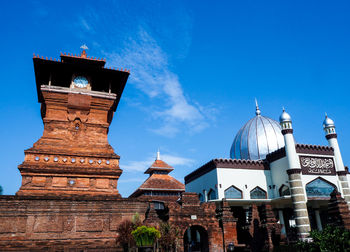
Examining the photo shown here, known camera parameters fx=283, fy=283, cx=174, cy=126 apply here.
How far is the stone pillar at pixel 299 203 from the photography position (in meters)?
23.3

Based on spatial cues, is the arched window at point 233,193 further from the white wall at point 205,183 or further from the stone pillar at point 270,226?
the stone pillar at point 270,226

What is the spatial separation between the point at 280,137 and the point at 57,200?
2515 cm

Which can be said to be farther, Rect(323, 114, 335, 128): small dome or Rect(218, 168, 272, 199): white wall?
Rect(323, 114, 335, 128): small dome

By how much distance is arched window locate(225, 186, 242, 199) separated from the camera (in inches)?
1014

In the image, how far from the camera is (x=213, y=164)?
2666 cm

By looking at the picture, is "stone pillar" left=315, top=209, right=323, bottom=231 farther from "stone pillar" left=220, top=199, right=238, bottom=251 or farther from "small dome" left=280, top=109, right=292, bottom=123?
"stone pillar" left=220, top=199, right=238, bottom=251

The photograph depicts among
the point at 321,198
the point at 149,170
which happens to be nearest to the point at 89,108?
the point at 149,170

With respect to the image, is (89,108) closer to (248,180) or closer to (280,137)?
(248,180)

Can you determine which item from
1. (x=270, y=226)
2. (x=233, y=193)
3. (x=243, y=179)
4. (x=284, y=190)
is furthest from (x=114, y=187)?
(x=284, y=190)

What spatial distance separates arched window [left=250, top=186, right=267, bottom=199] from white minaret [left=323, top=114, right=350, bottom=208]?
7220 millimetres

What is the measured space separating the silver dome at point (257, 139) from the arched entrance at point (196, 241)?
1079 cm

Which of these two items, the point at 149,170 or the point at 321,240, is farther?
the point at 149,170

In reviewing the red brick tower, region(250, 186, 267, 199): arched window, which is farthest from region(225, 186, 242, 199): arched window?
the red brick tower

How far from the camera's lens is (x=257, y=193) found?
2712 centimetres
